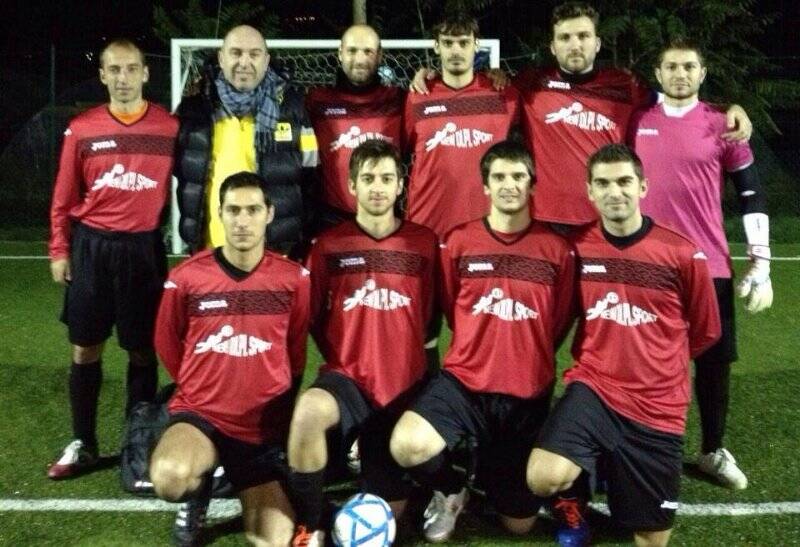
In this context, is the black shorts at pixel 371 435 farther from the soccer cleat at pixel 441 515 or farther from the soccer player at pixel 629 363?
the soccer player at pixel 629 363

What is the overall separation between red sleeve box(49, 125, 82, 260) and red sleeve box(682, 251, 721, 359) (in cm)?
241

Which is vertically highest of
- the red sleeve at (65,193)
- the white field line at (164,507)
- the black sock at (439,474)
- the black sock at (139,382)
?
the red sleeve at (65,193)

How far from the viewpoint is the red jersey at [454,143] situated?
12.7 feet

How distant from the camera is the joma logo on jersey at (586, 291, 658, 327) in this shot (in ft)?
10.2

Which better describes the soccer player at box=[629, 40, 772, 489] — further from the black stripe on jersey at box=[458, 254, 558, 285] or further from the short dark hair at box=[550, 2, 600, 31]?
the black stripe on jersey at box=[458, 254, 558, 285]

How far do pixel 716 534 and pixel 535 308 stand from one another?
1.01m

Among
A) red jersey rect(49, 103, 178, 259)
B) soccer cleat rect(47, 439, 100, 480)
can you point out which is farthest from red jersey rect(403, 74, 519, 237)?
soccer cleat rect(47, 439, 100, 480)

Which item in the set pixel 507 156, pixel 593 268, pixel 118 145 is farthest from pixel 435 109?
pixel 118 145

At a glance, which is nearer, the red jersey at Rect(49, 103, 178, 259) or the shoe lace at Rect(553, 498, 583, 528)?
the shoe lace at Rect(553, 498, 583, 528)

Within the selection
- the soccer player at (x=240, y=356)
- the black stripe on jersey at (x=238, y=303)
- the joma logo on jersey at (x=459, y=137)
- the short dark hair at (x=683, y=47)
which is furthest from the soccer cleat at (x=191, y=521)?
the short dark hair at (x=683, y=47)

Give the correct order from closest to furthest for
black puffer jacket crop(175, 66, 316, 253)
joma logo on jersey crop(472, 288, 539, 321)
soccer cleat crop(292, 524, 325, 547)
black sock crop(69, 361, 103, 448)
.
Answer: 1. soccer cleat crop(292, 524, 325, 547)
2. joma logo on jersey crop(472, 288, 539, 321)
3. black puffer jacket crop(175, 66, 316, 253)
4. black sock crop(69, 361, 103, 448)

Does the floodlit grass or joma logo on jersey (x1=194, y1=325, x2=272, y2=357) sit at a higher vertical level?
joma logo on jersey (x1=194, y1=325, x2=272, y2=357)

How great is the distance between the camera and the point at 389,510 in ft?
9.83

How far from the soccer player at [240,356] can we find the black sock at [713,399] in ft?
5.49
